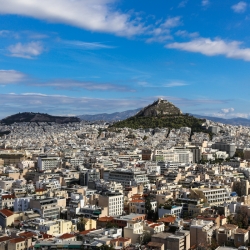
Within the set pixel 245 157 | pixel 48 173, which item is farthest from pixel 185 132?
pixel 48 173

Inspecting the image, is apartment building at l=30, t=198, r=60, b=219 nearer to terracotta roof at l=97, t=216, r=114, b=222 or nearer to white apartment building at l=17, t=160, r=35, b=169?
terracotta roof at l=97, t=216, r=114, b=222

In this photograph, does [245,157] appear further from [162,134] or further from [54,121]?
[54,121]

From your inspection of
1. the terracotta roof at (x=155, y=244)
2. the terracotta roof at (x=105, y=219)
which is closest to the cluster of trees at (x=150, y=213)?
the terracotta roof at (x=105, y=219)

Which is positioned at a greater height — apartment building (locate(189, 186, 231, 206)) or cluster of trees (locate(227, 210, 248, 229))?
apartment building (locate(189, 186, 231, 206))

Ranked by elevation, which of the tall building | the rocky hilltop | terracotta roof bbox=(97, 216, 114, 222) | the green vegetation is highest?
the rocky hilltop

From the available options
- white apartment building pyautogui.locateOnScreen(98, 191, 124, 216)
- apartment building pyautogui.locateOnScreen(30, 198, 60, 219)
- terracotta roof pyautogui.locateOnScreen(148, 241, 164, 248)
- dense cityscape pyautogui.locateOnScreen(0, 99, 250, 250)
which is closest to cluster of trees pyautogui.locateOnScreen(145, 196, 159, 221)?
dense cityscape pyautogui.locateOnScreen(0, 99, 250, 250)

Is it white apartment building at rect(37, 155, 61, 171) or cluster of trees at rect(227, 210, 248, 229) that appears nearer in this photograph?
cluster of trees at rect(227, 210, 248, 229)

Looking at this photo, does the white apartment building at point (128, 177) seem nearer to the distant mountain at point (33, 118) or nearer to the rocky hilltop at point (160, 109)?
the rocky hilltop at point (160, 109)

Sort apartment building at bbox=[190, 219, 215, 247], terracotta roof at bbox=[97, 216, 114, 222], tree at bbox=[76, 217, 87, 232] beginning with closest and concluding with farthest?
apartment building at bbox=[190, 219, 215, 247] < tree at bbox=[76, 217, 87, 232] < terracotta roof at bbox=[97, 216, 114, 222]
